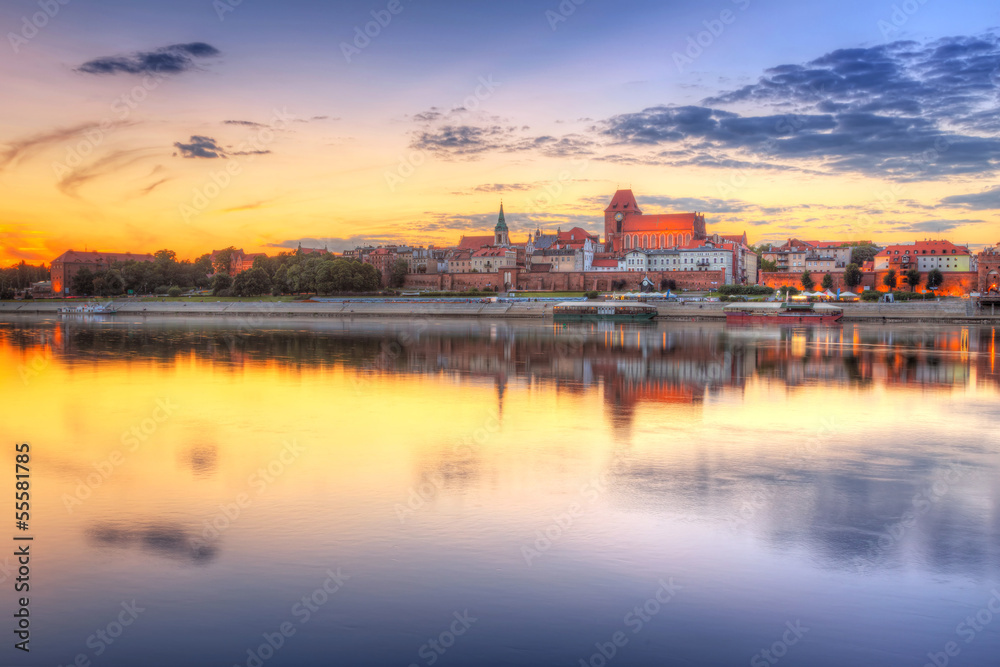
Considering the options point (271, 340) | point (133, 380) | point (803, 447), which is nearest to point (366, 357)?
point (133, 380)

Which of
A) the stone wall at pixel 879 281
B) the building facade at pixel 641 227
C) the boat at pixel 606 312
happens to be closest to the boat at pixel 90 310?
the boat at pixel 606 312

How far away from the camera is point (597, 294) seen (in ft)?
200

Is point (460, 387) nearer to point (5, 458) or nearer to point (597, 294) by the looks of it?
point (5, 458)

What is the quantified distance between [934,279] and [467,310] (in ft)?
146

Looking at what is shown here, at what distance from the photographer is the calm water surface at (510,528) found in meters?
3.83

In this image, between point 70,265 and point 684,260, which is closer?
point 684,260

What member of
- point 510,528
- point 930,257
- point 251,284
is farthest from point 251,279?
point 930,257

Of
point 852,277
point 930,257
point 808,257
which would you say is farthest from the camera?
point 808,257

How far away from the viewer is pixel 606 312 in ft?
141

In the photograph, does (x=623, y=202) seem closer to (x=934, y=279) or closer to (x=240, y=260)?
(x=934, y=279)

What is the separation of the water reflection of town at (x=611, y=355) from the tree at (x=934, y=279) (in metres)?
40.6

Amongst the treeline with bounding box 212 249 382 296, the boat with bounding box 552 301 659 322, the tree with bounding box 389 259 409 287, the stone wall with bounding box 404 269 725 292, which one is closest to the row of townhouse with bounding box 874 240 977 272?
the stone wall with bounding box 404 269 725 292

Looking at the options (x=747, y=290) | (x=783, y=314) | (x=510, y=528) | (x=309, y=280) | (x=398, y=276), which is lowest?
(x=783, y=314)

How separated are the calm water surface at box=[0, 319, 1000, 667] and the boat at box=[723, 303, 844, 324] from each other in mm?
28974
